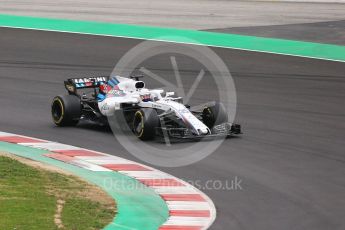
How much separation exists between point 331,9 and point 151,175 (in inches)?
1169

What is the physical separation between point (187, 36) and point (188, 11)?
9.68 meters

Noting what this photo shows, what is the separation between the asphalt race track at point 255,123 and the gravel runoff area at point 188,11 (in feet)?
20.0

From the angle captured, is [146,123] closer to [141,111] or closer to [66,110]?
[141,111]

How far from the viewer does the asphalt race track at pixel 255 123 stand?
42.9 feet

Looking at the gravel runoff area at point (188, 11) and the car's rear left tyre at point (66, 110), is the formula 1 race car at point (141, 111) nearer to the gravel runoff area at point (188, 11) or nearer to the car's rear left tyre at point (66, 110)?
the car's rear left tyre at point (66, 110)

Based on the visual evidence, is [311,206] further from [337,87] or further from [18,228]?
[337,87]

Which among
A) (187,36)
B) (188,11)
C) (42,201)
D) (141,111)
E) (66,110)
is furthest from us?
(188,11)

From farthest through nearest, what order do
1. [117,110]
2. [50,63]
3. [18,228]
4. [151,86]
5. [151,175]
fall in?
[50,63], [151,86], [117,110], [151,175], [18,228]

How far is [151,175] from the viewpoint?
14922 millimetres

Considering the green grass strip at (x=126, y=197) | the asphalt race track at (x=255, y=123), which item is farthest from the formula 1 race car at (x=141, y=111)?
the green grass strip at (x=126, y=197)

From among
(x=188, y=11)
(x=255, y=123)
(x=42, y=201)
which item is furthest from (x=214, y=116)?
(x=188, y=11)

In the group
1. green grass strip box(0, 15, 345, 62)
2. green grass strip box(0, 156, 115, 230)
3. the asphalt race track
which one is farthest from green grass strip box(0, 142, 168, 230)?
green grass strip box(0, 15, 345, 62)

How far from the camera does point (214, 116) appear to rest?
1778cm

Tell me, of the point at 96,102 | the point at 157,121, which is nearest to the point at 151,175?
the point at 157,121
